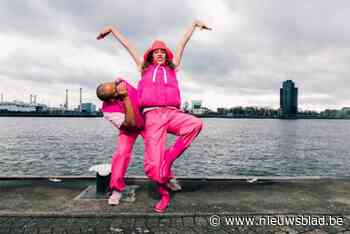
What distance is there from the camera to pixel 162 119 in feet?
16.6

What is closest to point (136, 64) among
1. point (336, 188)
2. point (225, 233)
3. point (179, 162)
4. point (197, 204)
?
point (197, 204)

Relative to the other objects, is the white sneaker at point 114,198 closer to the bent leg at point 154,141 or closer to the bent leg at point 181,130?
the bent leg at point 154,141

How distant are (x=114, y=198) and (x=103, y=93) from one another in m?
1.76

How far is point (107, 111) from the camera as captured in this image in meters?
5.23

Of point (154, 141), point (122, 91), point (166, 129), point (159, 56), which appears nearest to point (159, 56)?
point (159, 56)

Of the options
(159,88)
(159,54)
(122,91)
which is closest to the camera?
(122,91)

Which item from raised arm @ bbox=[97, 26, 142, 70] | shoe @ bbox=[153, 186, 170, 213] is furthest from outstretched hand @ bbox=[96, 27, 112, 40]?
shoe @ bbox=[153, 186, 170, 213]

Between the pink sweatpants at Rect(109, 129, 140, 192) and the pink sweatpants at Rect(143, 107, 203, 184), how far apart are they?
374mm

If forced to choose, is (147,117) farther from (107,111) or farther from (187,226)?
(187,226)

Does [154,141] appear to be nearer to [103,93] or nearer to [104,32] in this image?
[103,93]

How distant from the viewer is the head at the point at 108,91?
5059 millimetres

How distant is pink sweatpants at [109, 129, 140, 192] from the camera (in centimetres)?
517

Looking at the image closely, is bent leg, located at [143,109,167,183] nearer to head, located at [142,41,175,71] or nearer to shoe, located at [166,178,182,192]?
head, located at [142,41,175,71]

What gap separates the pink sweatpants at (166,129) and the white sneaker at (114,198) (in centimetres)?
76
